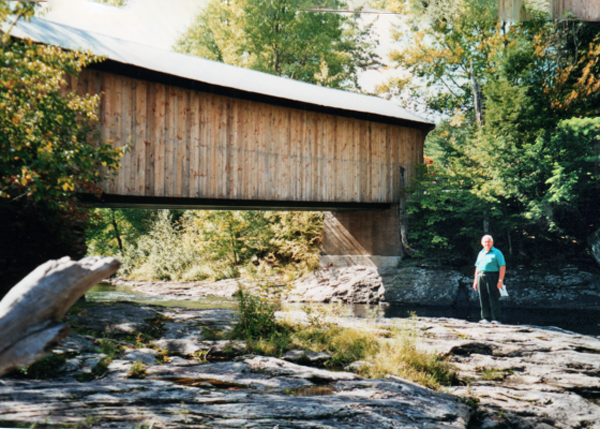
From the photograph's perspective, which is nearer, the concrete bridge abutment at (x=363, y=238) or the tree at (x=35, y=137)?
the tree at (x=35, y=137)

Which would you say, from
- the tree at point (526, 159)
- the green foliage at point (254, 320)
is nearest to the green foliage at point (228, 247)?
the tree at point (526, 159)

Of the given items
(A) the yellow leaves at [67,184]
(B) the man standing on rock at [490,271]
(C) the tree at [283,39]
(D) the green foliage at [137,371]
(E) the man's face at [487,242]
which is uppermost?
(C) the tree at [283,39]

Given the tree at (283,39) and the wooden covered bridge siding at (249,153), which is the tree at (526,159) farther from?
the tree at (283,39)

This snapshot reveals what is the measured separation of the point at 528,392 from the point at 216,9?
9.45 meters

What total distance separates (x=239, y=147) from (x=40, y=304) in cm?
1041

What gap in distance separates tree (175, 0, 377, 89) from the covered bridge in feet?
2.69

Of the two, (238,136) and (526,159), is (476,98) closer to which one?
(526,159)

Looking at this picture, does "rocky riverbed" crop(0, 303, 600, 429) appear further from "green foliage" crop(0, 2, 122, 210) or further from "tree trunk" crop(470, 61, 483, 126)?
"tree trunk" crop(470, 61, 483, 126)

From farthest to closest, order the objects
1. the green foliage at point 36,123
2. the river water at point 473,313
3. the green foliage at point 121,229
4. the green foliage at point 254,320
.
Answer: the green foliage at point 121,229 → the river water at point 473,313 → the green foliage at point 254,320 → the green foliage at point 36,123

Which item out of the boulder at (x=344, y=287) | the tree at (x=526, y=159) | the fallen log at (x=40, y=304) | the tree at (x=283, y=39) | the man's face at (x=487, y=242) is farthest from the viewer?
the boulder at (x=344, y=287)

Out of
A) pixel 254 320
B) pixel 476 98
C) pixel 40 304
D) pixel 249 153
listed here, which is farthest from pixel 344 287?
pixel 40 304

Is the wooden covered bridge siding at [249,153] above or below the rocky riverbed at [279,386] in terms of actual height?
above

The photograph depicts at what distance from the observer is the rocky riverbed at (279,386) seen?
12.2 feet

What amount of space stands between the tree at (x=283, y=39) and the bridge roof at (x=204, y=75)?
743mm
